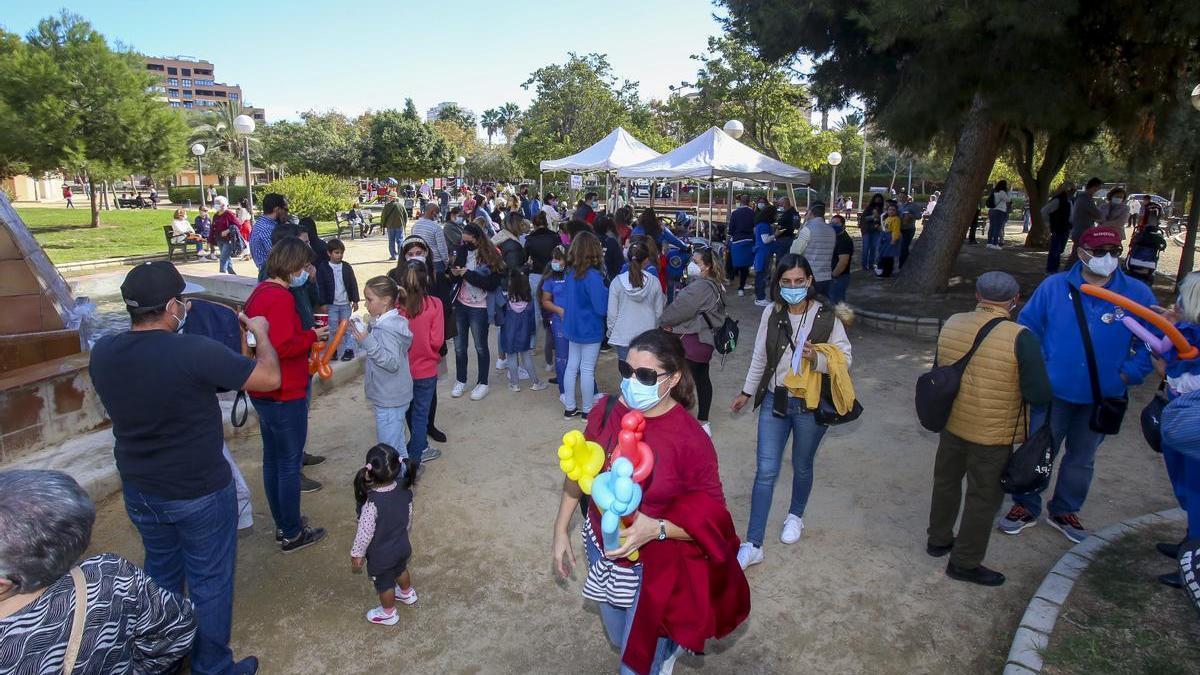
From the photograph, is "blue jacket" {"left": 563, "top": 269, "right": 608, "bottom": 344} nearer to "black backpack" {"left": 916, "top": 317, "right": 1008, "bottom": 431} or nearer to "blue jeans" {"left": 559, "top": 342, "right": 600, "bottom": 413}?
"blue jeans" {"left": 559, "top": 342, "right": 600, "bottom": 413}

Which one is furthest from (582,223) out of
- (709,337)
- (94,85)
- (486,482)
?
(94,85)

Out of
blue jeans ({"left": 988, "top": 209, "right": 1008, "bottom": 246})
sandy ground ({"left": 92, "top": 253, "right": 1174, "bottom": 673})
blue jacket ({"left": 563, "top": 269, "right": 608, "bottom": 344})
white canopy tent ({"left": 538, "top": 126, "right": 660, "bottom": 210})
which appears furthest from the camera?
blue jeans ({"left": 988, "top": 209, "right": 1008, "bottom": 246})

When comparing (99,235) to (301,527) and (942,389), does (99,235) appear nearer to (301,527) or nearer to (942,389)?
(301,527)

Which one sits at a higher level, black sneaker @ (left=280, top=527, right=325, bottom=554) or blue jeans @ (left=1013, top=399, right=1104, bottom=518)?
blue jeans @ (left=1013, top=399, right=1104, bottom=518)

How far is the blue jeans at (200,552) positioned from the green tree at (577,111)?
3753 cm

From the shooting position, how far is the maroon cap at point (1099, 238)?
12.8 feet

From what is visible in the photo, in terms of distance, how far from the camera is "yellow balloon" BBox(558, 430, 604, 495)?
2203 millimetres

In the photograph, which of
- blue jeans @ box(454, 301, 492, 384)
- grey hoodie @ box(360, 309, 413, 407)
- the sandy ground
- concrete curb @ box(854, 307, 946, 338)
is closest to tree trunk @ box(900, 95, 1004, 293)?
concrete curb @ box(854, 307, 946, 338)

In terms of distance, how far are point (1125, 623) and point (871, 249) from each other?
11.9 meters

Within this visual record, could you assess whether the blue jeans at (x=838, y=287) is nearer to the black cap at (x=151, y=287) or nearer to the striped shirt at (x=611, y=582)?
the striped shirt at (x=611, y=582)

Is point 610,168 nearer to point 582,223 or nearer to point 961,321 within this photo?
point 582,223

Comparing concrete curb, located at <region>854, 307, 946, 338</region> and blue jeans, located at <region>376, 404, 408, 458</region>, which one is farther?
concrete curb, located at <region>854, 307, 946, 338</region>

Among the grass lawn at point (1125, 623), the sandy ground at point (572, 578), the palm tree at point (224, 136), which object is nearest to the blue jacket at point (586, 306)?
the sandy ground at point (572, 578)

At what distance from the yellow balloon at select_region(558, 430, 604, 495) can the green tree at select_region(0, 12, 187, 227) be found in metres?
24.8
